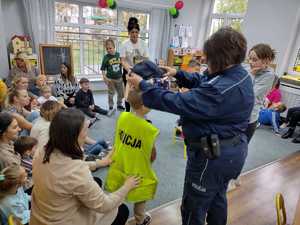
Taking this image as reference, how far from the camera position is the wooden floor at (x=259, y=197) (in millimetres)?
1881

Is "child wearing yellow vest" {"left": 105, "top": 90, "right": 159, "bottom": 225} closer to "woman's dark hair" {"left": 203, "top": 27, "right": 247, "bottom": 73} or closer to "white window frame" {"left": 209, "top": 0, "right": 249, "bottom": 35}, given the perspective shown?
"woman's dark hair" {"left": 203, "top": 27, "right": 247, "bottom": 73}

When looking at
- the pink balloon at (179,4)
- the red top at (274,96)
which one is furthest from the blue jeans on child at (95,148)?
the pink balloon at (179,4)

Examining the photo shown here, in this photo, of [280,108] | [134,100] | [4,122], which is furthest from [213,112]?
[280,108]

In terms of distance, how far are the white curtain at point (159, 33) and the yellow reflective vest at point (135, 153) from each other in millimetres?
4761

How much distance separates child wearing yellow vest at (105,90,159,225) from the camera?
1378 mm

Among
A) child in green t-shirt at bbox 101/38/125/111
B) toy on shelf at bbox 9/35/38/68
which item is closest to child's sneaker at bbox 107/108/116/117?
child in green t-shirt at bbox 101/38/125/111

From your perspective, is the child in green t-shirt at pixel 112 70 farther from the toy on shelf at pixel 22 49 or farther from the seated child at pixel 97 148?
the seated child at pixel 97 148

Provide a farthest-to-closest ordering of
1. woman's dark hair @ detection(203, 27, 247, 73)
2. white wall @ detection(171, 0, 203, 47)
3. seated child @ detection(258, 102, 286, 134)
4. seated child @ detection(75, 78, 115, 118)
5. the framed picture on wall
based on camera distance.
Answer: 1. white wall @ detection(171, 0, 203, 47)
2. the framed picture on wall
3. seated child @ detection(258, 102, 286, 134)
4. seated child @ detection(75, 78, 115, 118)
5. woman's dark hair @ detection(203, 27, 247, 73)

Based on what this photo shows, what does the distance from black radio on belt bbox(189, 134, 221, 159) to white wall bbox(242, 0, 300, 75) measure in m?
4.73

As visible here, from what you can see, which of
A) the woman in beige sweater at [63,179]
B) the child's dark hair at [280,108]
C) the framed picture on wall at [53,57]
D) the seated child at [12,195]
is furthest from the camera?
the framed picture on wall at [53,57]

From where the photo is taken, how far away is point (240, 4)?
18.8 ft

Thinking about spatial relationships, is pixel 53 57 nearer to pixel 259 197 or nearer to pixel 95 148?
pixel 95 148

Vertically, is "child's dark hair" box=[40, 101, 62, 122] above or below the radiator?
above

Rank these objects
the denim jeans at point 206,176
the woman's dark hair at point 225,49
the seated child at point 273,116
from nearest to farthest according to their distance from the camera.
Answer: the woman's dark hair at point 225,49 → the denim jeans at point 206,176 → the seated child at point 273,116
